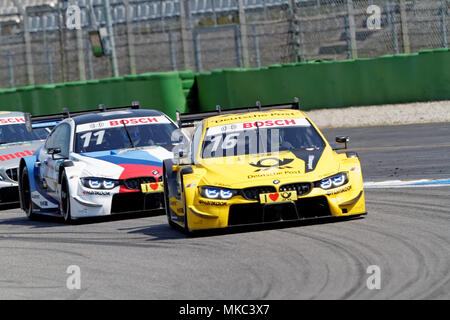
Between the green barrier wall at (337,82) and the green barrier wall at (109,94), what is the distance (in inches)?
29.2

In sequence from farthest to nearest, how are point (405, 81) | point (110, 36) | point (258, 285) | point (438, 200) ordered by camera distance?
point (110, 36) < point (405, 81) < point (438, 200) < point (258, 285)

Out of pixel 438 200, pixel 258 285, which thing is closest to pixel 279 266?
pixel 258 285

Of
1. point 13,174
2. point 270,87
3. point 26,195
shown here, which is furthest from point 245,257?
point 270,87

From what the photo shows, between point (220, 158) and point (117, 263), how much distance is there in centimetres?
219

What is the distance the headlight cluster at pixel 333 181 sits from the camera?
9711mm

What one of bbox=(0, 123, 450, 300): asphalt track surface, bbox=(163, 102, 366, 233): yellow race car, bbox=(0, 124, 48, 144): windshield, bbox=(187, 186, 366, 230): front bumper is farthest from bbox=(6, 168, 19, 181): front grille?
bbox=(187, 186, 366, 230): front bumper

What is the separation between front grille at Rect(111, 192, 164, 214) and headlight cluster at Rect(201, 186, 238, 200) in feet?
6.79

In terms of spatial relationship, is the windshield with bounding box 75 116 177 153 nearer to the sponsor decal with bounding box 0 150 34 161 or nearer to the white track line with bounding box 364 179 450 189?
the sponsor decal with bounding box 0 150 34 161

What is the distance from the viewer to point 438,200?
440 inches

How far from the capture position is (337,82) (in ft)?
82.6

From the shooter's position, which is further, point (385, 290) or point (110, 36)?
point (110, 36)

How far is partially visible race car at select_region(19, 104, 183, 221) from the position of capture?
11.7 m

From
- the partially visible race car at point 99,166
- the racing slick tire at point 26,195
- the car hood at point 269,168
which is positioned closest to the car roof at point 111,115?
the partially visible race car at point 99,166

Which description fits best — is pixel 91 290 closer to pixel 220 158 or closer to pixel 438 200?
pixel 220 158
